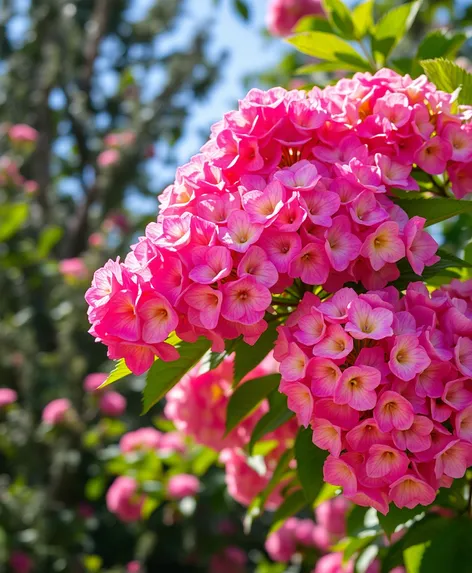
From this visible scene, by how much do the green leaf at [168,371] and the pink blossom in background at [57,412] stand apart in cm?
303

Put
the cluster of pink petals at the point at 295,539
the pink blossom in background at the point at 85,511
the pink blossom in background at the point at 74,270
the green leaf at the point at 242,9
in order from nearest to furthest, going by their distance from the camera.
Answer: the green leaf at the point at 242,9 < the cluster of pink petals at the point at 295,539 < the pink blossom in background at the point at 85,511 < the pink blossom in background at the point at 74,270

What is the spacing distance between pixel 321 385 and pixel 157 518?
3352 mm

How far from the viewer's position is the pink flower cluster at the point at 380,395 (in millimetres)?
660

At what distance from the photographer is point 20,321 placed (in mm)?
4363

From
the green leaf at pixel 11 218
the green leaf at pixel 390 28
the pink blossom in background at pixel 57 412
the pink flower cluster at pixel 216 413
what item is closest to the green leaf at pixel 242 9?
the green leaf at pixel 390 28

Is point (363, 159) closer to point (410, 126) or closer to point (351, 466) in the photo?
point (410, 126)

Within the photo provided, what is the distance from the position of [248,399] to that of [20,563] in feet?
9.69

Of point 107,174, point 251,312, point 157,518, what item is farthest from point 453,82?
point 107,174

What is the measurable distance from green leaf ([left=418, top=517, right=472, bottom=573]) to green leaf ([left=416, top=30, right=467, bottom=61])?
0.71 meters

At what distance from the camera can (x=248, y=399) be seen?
104cm

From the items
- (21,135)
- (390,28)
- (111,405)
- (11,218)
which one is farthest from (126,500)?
(21,135)

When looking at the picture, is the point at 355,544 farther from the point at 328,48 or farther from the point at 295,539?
the point at 295,539

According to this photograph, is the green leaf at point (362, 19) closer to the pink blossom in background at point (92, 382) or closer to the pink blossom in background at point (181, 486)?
the pink blossom in background at point (181, 486)

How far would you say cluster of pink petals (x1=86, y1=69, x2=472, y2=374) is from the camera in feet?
2.29
